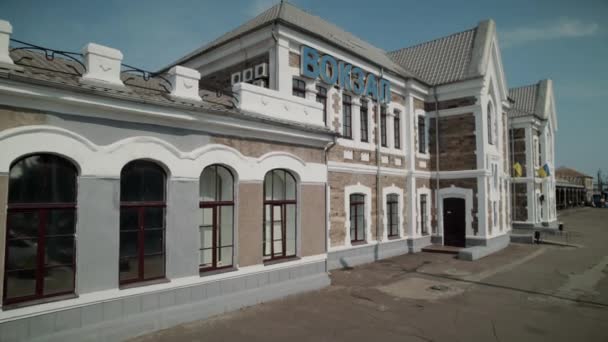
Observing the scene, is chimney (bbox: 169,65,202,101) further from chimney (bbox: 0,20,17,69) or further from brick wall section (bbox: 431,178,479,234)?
brick wall section (bbox: 431,178,479,234)

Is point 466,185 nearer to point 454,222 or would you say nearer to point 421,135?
point 454,222

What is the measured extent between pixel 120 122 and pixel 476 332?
7.90 m

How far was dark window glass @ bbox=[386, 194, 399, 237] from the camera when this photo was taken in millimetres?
16584

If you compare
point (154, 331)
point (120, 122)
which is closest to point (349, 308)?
point (154, 331)

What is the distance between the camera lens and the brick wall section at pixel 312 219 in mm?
9891

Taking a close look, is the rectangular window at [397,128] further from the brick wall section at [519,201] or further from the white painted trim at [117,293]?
the brick wall section at [519,201]

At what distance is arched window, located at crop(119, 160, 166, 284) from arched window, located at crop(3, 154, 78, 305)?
2.76 ft

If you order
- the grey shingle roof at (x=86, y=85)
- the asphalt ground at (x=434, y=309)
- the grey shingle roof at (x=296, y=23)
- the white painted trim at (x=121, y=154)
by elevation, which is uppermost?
the grey shingle roof at (x=296, y=23)

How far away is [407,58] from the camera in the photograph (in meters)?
22.6

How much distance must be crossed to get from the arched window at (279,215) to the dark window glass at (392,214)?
767 centimetres

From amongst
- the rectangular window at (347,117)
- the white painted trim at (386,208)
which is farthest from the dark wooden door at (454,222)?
the rectangular window at (347,117)

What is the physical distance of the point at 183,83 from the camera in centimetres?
791

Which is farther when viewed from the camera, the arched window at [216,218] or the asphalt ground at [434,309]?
the arched window at [216,218]

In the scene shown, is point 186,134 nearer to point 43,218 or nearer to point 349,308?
point 43,218
